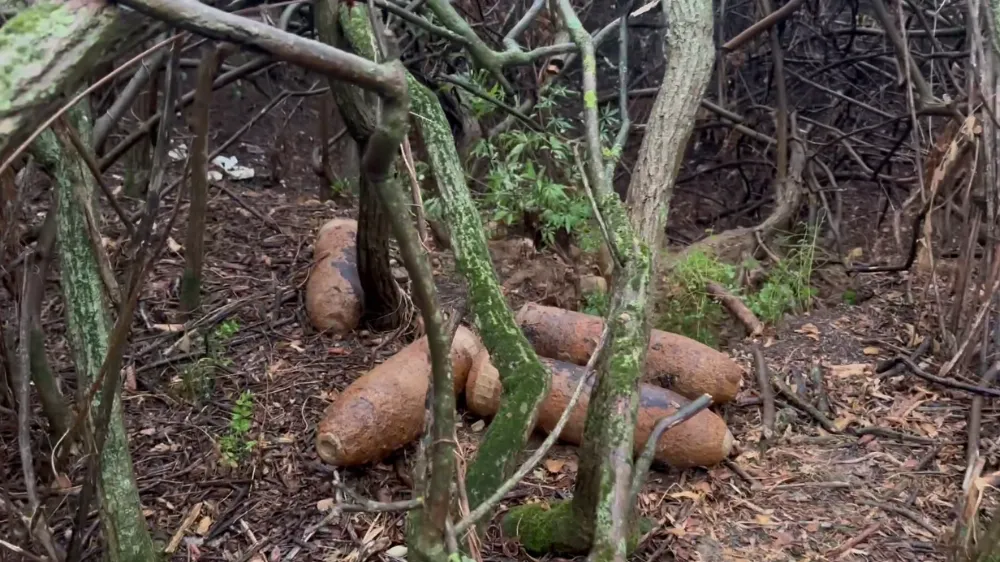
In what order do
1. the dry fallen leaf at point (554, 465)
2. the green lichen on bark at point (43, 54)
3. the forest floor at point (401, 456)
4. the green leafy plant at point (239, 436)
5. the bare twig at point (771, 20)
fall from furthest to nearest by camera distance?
the bare twig at point (771, 20), the dry fallen leaf at point (554, 465), the green leafy plant at point (239, 436), the forest floor at point (401, 456), the green lichen on bark at point (43, 54)

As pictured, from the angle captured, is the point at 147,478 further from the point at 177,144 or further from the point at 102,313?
the point at 177,144

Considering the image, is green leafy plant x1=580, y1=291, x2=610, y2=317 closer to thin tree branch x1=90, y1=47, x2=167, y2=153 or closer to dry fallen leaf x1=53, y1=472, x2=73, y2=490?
thin tree branch x1=90, y1=47, x2=167, y2=153

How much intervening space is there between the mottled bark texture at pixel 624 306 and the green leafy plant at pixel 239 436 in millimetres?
979

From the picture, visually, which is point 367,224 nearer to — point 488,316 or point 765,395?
point 488,316

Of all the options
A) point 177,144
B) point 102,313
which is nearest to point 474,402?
point 102,313

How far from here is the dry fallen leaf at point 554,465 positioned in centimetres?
286

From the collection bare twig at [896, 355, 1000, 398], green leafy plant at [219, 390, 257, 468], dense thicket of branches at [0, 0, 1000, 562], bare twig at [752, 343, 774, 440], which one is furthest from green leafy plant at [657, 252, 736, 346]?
green leafy plant at [219, 390, 257, 468]

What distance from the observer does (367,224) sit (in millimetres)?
3293

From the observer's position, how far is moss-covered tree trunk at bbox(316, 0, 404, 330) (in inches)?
100

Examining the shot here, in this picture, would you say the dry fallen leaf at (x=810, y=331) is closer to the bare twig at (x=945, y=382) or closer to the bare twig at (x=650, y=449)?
the bare twig at (x=945, y=382)

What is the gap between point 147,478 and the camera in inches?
105

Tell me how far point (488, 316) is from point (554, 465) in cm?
87

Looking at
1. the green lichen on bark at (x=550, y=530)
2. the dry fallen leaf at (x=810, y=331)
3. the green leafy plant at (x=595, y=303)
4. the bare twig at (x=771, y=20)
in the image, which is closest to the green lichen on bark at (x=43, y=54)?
the green lichen on bark at (x=550, y=530)

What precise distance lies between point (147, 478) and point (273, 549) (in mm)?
578
